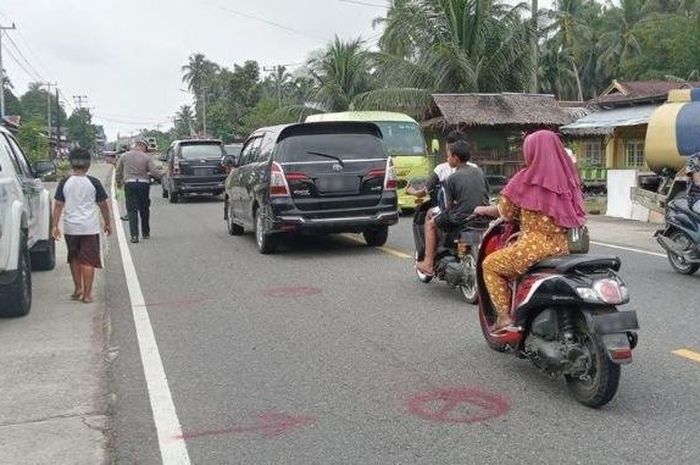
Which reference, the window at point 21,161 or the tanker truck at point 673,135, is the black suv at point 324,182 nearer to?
the window at point 21,161

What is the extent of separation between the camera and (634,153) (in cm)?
2589

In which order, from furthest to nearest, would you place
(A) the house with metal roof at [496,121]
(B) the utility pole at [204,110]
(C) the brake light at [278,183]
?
(B) the utility pole at [204,110] < (A) the house with metal roof at [496,121] < (C) the brake light at [278,183]

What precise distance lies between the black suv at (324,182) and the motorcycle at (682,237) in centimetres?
366

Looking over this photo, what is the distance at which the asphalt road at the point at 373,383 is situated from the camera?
14.4ft

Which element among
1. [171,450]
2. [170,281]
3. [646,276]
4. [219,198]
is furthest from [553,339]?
[219,198]

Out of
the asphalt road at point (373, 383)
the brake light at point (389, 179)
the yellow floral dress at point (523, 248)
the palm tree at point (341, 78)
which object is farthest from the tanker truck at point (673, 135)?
the palm tree at point (341, 78)

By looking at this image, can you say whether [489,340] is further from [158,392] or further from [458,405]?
[158,392]

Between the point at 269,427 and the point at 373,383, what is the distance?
1026 millimetres

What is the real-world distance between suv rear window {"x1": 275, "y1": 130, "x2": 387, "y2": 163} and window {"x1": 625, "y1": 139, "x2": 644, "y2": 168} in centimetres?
1630

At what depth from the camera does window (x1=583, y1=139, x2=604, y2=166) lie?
31.9 metres

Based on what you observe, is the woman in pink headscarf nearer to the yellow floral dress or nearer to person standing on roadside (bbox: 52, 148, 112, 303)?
the yellow floral dress

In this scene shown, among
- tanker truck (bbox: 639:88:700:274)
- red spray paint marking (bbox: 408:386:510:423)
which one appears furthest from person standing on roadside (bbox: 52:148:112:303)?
tanker truck (bbox: 639:88:700:274)

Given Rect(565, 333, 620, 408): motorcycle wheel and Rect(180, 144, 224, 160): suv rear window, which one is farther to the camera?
Rect(180, 144, 224, 160): suv rear window

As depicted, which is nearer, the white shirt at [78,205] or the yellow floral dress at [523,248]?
the yellow floral dress at [523,248]
